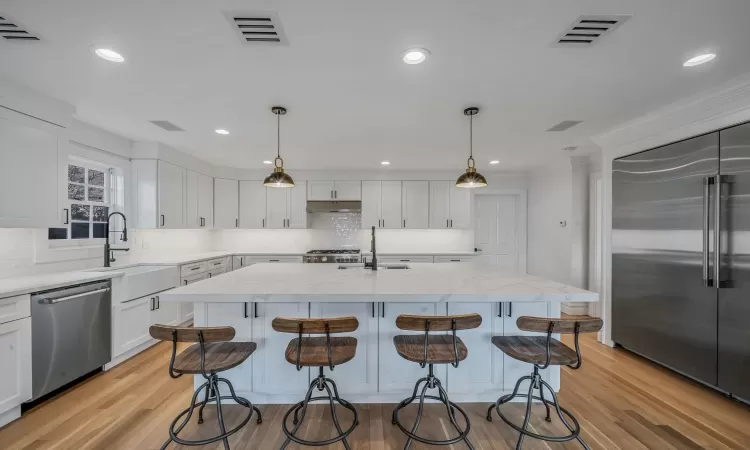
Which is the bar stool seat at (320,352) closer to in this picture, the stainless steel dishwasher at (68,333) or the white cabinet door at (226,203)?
the stainless steel dishwasher at (68,333)

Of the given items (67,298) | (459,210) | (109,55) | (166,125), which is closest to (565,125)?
(459,210)

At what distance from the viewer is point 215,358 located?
1908 mm

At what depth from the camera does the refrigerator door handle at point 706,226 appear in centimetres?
254

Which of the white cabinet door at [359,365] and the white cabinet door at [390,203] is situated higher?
the white cabinet door at [390,203]

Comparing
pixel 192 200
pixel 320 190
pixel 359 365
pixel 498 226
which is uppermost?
pixel 320 190

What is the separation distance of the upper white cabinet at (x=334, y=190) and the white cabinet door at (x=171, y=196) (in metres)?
1.93

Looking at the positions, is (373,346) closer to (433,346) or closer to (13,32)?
(433,346)

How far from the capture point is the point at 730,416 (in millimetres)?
2277

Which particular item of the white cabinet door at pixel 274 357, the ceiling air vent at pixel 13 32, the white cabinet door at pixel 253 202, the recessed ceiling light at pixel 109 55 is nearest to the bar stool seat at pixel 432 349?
the white cabinet door at pixel 274 357

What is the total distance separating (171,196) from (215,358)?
3201 mm

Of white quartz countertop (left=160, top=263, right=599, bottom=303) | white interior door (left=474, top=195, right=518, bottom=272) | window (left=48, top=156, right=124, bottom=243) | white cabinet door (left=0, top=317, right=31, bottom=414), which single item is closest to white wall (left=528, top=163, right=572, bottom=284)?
white interior door (left=474, top=195, right=518, bottom=272)

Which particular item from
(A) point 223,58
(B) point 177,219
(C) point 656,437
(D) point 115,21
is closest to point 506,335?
(C) point 656,437

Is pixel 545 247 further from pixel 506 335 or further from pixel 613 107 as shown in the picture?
pixel 506 335

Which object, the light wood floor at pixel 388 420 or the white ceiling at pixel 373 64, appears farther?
the light wood floor at pixel 388 420
